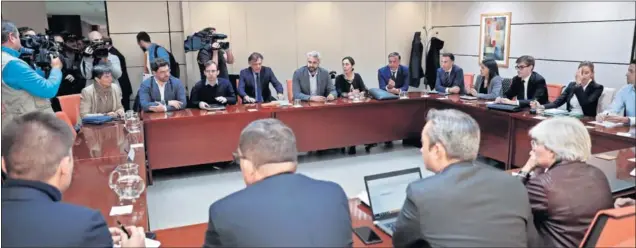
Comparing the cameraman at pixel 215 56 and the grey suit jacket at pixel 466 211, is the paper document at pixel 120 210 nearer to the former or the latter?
the grey suit jacket at pixel 466 211

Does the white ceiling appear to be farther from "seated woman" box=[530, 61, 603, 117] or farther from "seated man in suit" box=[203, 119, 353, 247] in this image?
"seated man in suit" box=[203, 119, 353, 247]

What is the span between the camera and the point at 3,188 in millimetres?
1479

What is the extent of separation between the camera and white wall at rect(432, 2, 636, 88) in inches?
→ 219

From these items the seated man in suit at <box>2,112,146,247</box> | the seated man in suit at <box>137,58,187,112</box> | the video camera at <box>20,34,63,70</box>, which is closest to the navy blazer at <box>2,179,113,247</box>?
the seated man in suit at <box>2,112,146,247</box>

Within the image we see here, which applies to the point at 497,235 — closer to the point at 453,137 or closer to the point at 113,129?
the point at 453,137

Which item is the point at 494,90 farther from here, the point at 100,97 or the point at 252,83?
the point at 100,97

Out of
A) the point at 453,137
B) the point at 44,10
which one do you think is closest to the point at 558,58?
the point at 453,137

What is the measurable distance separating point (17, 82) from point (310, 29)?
16.6 feet

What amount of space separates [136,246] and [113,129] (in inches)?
103

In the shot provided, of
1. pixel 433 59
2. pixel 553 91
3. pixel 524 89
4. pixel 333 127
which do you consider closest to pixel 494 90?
pixel 524 89

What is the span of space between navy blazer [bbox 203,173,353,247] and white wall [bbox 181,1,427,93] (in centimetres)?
616

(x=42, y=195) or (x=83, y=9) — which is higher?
(x=83, y=9)

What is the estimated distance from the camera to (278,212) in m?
1.38

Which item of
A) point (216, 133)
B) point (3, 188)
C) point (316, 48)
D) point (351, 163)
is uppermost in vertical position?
point (316, 48)
